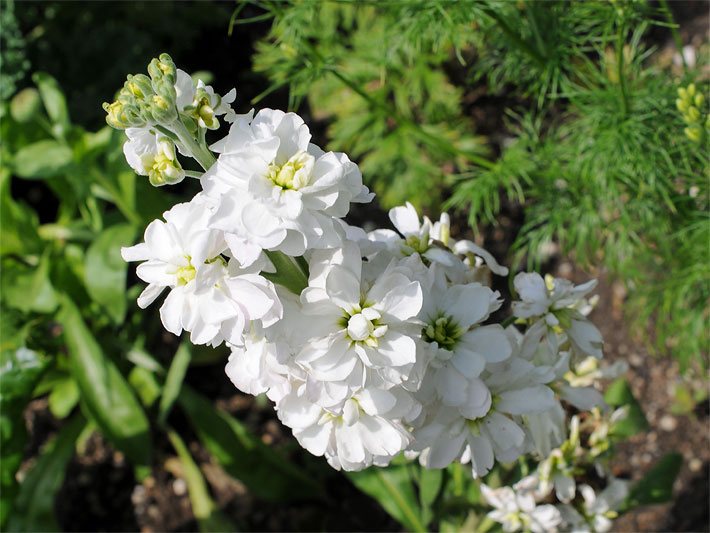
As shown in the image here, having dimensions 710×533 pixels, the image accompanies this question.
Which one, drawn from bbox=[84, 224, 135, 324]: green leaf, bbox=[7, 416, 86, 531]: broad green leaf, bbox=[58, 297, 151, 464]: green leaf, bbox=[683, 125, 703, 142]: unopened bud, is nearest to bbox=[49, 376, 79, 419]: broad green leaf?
bbox=[7, 416, 86, 531]: broad green leaf

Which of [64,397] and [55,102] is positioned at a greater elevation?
[55,102]

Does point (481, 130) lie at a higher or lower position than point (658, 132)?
lower

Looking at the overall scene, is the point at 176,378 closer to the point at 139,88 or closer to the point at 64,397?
the point at 64,397

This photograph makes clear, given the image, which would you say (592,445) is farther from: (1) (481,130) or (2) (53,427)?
(2) (53,427)

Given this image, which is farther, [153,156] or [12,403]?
[12,403]

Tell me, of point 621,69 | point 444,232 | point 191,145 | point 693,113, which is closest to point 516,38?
point 621,69

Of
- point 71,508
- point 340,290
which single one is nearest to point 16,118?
point 71,508

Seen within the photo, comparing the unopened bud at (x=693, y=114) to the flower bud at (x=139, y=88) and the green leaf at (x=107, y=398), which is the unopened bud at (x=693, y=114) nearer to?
the flower bud at (x=139, y=88)
